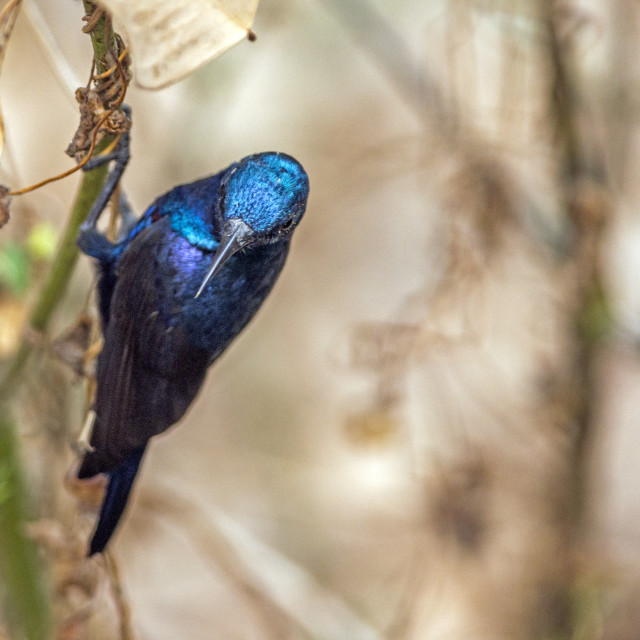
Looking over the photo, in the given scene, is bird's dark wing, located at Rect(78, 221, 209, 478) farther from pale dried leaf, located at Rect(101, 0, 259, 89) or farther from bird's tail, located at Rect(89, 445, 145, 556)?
pale dried leaf, located at Rect(101, 0, 259, 89)

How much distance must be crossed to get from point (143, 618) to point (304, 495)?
1013 mm

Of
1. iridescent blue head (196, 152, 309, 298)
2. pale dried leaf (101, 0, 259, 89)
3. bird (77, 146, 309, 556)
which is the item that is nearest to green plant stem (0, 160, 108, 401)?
bird (77, 146, 309, 556)

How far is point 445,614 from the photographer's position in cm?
412

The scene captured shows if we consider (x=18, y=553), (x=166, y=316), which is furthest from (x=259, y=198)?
(x=18, y=553)

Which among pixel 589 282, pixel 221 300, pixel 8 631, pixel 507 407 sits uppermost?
pixel 221 300

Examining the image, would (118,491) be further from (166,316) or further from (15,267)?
(15,267)

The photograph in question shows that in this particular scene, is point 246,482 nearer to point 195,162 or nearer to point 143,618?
point 143,618

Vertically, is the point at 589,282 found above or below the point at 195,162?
below

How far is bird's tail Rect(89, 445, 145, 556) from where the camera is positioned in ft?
6.46

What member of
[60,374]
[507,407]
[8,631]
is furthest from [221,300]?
[507,407]

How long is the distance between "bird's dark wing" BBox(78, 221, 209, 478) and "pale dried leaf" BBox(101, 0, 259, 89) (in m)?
0.83

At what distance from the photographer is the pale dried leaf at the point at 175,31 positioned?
1.06 m

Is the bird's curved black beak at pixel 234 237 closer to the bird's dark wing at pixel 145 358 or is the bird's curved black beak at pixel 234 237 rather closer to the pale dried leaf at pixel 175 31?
the bird's dark wing at pixel 145 358

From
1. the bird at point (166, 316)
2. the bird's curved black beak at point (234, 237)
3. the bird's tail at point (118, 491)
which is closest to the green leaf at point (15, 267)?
the bird at point (166, 316)
